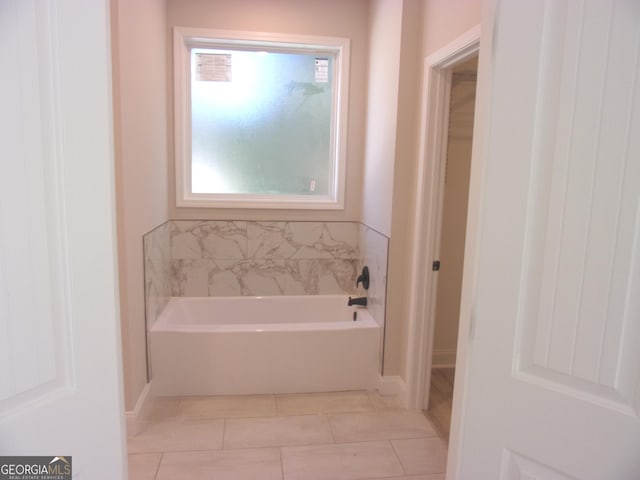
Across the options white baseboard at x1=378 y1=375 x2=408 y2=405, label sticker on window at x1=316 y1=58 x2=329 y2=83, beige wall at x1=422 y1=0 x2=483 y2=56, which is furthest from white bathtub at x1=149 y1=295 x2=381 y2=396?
label sticker on window at x1=316 y1=58 x2=329 y2=83

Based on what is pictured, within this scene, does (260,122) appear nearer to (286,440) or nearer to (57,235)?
(286,440)

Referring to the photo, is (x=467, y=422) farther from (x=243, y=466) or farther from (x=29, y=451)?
(x=243, y=466)

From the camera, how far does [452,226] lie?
3.24 meters

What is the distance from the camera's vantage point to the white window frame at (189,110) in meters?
3.19

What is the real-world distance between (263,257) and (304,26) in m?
1.81

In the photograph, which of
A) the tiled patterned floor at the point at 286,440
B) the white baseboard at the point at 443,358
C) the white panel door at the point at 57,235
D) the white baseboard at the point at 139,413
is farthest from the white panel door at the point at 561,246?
the white baseboard at the point at 443,358

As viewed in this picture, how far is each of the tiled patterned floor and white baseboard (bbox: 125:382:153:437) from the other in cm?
5

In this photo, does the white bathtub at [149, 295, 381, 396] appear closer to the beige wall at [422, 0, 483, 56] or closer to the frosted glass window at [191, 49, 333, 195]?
the frosted glass window at [191, 49, 333, 195]

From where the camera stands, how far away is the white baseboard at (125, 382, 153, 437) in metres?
2.38

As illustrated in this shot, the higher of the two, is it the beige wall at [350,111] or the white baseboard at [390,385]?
the beige wall at [350,111]

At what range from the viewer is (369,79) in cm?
329

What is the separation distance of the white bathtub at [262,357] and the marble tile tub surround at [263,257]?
1.64ft

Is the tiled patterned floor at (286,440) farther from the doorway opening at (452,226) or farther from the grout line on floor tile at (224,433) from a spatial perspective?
the doorway opening at (452,226)

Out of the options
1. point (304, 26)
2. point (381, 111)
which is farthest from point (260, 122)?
point (381, 111)
